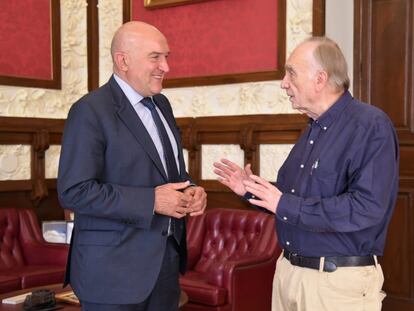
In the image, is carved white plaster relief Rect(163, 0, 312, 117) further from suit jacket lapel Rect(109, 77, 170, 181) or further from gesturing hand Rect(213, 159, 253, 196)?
suit jacket lapel Rect(109, 77, 170, 181)

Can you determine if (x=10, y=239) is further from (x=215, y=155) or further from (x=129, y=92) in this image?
(x=129, y=92)

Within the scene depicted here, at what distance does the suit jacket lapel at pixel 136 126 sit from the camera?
262 cm

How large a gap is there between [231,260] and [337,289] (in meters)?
2.52

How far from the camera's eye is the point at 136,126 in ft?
8.68

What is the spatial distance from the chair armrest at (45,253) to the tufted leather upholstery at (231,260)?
1.18m

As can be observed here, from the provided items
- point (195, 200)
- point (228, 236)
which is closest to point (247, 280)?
point (228, 236)

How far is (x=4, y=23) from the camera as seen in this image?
604 cm

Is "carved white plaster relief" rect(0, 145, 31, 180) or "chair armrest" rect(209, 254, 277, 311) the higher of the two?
"carved white plaster relief" rect(0, 145, 31, 180)

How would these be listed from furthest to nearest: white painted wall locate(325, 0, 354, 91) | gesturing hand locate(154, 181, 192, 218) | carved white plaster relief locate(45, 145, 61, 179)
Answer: carved white plaster relief locate(45, 145, 61, 179), white painted wall locate(325, 0, 354, 91), gesturing hand locate(154, 181, 192, 218)

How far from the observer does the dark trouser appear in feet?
8.80

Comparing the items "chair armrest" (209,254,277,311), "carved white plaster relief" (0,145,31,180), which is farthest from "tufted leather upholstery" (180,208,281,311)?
"carved white plaster relief" (0,145,31,180)

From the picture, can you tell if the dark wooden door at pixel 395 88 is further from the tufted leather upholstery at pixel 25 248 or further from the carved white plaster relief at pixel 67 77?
the carved white plaster relief at pixel 67 77

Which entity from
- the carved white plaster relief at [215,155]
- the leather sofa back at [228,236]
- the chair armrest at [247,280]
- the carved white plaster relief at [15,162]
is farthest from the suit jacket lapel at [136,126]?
the carved white plaster relief at [15,162]

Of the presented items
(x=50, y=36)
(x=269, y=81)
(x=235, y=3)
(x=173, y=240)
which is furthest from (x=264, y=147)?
(x=173, y=240)
